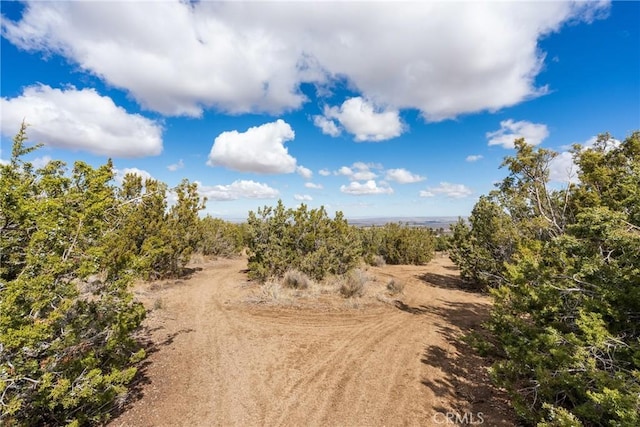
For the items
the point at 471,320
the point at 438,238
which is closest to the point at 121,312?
the point at 471,320

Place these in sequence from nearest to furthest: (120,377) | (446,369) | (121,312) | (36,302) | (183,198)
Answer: (36,302) → (120,377) → (121,312) → (446,369) → (183,198)

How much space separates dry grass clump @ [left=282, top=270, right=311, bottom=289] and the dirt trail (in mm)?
1816

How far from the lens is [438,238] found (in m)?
37.0

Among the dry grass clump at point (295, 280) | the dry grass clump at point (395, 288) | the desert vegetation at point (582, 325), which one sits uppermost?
the desert vegetation at point (582, 325)

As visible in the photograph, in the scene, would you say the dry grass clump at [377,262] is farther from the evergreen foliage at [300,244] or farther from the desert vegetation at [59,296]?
the desert vegetation at [59,296]

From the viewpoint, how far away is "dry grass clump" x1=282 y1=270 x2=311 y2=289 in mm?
13562

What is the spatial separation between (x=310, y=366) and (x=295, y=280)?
22.6 ft

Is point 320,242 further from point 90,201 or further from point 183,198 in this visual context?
point 90,201

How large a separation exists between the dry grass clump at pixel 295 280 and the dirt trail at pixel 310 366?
1816 millimetres

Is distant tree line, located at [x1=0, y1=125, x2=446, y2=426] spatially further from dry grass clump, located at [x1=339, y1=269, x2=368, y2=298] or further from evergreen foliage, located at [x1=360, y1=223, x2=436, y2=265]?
evergreen foliage, located at [x1=360, y1=223, x2=436, y2=265]

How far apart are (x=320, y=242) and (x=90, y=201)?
1163 cm

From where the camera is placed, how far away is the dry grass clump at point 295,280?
13.6 metres

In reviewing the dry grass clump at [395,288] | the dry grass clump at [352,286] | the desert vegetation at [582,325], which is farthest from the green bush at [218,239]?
the desert vegetation at [582,325]

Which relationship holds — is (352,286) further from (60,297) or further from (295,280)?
(60,297)
